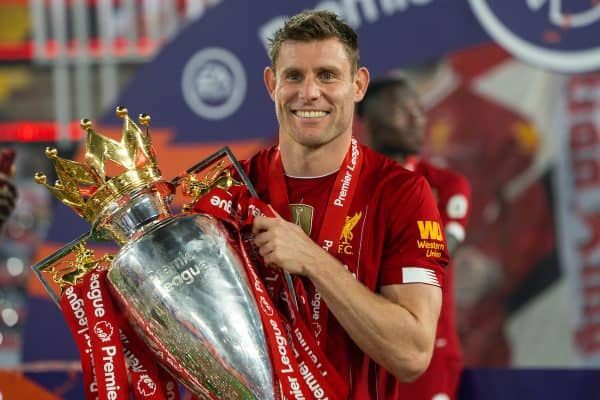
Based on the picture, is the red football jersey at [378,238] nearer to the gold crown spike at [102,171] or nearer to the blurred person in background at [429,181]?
the gold crown spike at [102,171]

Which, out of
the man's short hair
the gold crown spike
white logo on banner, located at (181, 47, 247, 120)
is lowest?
the gold crown spike

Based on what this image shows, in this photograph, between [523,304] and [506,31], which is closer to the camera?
[506,31]

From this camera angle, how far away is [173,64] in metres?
5.45

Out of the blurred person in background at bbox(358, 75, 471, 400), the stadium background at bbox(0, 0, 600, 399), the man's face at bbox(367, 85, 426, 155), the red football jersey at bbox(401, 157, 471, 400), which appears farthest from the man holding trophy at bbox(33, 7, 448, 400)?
the stadium background at bbox(0, 0, 600, 399)

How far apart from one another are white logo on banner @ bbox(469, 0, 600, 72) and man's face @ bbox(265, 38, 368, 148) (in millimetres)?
3134

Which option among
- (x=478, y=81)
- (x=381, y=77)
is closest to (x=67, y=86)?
(x=381, y=77)

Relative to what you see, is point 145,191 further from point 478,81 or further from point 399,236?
point 478,81

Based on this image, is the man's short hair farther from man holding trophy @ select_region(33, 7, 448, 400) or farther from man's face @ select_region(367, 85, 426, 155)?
man's face @ select_region(367, 85, 426, 155)

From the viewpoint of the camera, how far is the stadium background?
17.4 ft

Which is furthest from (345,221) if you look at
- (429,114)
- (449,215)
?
(429,114)

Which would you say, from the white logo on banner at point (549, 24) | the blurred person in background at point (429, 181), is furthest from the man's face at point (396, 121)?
the white logo on banner at point (549, 24)

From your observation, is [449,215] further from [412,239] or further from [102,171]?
[102,171]

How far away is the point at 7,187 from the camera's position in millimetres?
2947

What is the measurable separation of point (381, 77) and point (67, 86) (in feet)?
6.18
